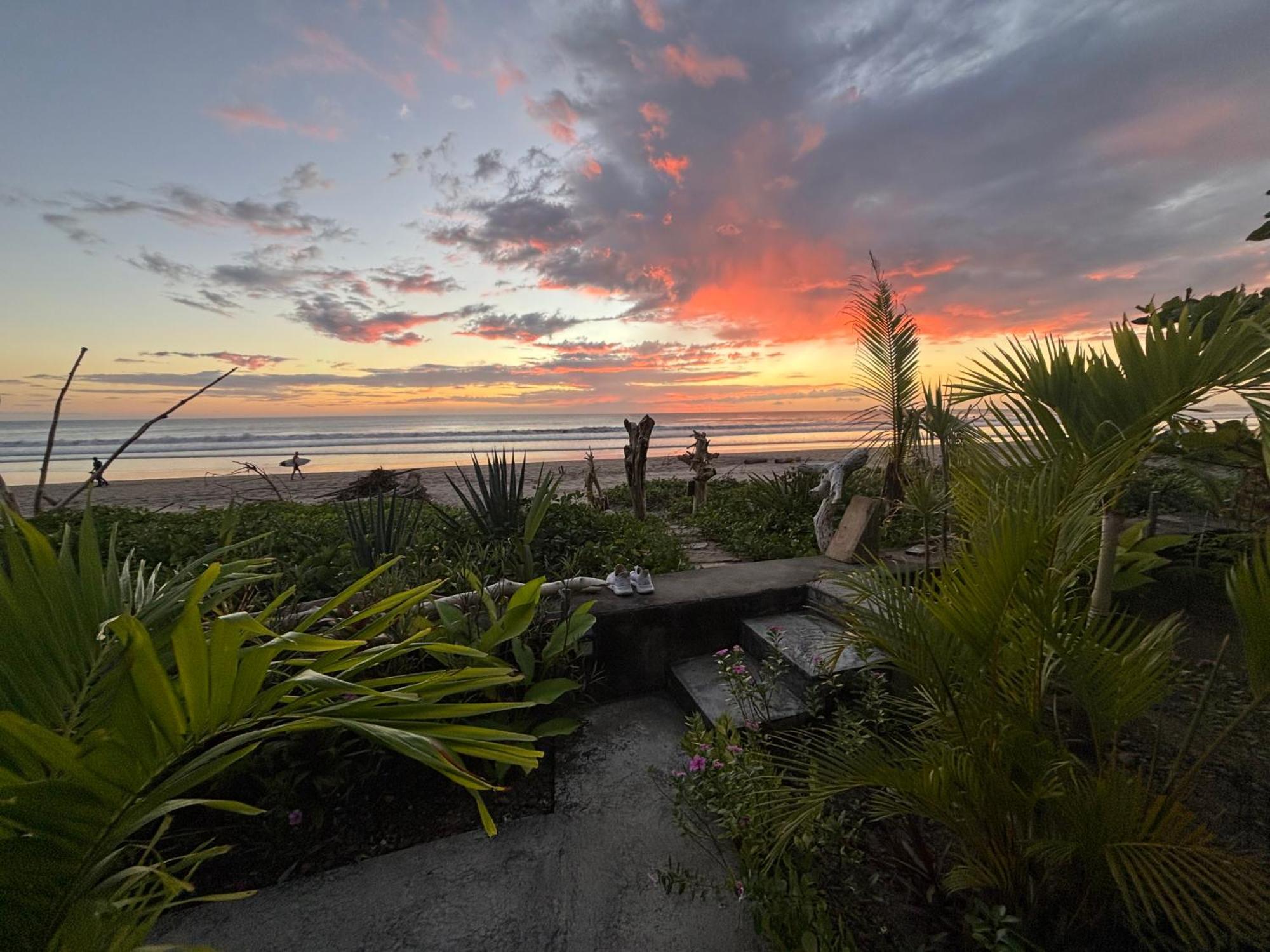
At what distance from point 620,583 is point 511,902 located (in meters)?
1.68

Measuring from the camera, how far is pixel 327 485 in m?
12.9

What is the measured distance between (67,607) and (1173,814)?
7.97 ft

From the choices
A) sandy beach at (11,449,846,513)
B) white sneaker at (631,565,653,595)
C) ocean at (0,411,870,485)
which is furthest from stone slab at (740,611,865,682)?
ocean at (0,411,870,485)

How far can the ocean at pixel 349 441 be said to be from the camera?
20.5m

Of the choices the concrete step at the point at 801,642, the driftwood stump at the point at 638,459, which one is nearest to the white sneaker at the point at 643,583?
the concrete step at the point at 801,642

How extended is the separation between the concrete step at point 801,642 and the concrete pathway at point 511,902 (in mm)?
919

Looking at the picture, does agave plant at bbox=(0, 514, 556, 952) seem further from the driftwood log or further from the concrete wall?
the driftwood log

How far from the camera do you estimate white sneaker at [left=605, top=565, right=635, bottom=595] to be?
3227 mm

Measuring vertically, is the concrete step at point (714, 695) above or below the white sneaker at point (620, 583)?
below

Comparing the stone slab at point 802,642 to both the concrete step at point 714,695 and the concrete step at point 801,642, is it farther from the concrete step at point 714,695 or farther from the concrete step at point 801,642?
the concrete step at point 714,695

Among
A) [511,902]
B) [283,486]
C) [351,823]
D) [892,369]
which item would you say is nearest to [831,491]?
[892,369]

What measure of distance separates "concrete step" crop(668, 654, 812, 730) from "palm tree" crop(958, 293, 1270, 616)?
157cm

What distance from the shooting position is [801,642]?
9.77 ft

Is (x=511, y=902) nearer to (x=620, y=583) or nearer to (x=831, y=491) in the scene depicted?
(x=620, y=583)
